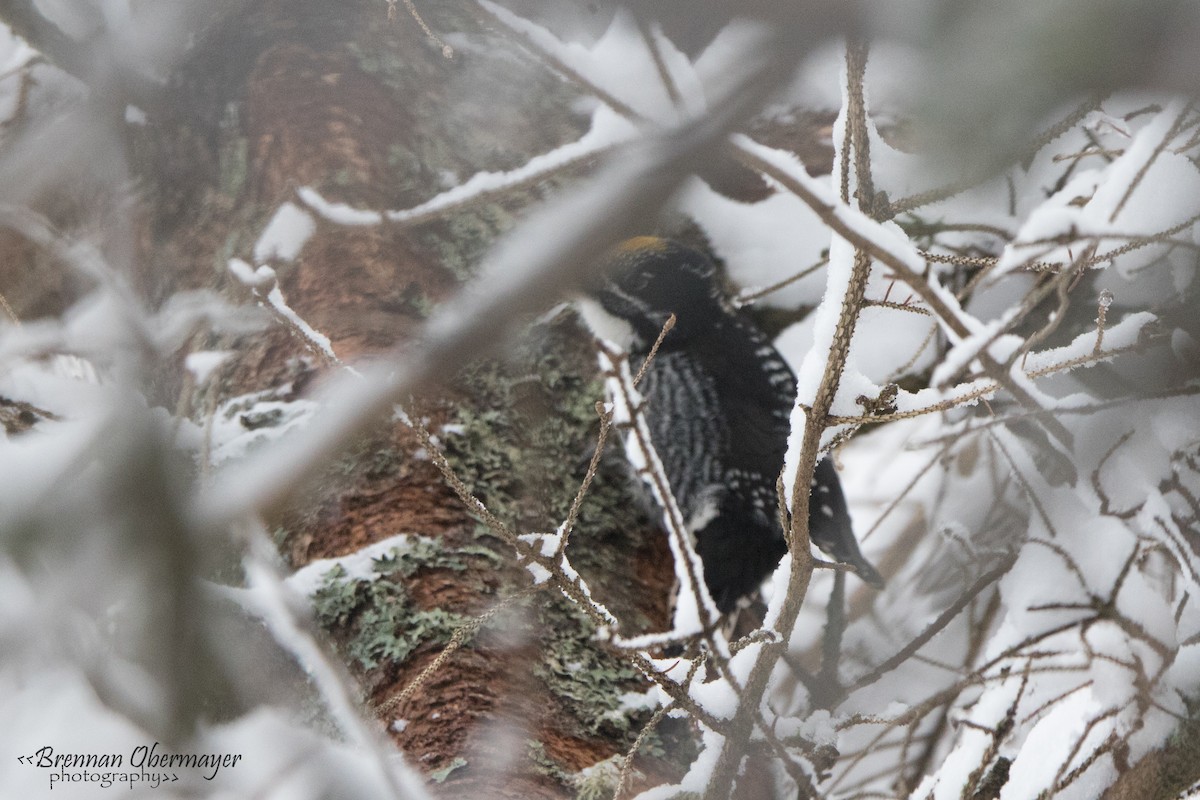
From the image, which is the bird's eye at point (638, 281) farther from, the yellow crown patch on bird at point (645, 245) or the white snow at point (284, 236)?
the white snow at point (284, 236)

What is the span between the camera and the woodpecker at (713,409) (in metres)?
2.22

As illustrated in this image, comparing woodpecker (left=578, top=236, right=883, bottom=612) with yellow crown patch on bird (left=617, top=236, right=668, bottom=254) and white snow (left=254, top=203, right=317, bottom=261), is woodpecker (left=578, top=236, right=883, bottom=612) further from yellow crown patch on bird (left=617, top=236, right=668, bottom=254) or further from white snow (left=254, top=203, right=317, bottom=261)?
white snow (left=254, top=203, right=317, bottom=261)

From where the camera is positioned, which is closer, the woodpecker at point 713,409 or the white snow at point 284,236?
the white snow at point 284,236

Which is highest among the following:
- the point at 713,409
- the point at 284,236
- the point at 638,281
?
the point at 284,236

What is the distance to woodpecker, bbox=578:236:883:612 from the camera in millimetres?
2223

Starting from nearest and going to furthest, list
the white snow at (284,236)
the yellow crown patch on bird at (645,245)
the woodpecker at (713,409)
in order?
the white snow at (284,236) < the woodpecker at (713,409) < the yellow crown patch on bird at (645,245)

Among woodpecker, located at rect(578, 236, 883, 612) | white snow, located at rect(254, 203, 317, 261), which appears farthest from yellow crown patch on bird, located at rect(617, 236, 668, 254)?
white snow, located at rect(254, 203, 317, 261)

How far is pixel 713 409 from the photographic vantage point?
244 cm

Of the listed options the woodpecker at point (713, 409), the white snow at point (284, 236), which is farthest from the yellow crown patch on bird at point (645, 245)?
the white snow at point (284, 236)

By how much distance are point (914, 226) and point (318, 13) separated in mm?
1706

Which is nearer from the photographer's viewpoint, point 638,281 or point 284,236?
point 284,236

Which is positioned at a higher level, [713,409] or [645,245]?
[645,245]

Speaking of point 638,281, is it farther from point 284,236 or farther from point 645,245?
point 284,236

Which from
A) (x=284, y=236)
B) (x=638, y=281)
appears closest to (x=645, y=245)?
(x=638, y=281)
